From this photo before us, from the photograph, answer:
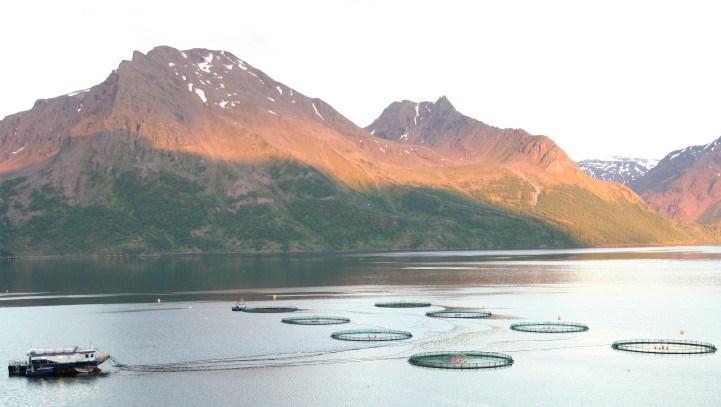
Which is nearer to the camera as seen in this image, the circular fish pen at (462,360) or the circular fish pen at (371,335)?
the circular fish pen at (462,360)

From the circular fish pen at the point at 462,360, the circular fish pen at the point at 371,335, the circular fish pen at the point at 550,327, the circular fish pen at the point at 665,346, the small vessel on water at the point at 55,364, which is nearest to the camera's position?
the small vessel on water at the point at 55,364

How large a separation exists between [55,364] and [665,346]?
367 feet

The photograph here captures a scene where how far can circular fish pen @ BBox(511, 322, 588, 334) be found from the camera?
18512cm

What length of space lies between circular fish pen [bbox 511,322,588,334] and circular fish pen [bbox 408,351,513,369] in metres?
34.9

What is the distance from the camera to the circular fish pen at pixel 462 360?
143500mm

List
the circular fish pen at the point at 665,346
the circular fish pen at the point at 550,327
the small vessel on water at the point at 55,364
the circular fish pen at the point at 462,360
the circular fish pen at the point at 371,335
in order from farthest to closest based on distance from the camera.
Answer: the circular fish pen at the point at 550,327, the circular fish pen at the point at 371,335, the circular fish pen at the point at 665,346, the circular fish pen at the point at 462,360, the small vessel on water at the point at 55,364

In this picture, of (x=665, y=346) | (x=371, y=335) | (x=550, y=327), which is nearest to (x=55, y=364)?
(x=371, y=335)

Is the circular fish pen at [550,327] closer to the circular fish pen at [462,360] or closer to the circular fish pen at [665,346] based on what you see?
the circular fish pen at [665,346]

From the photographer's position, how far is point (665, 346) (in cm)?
16175

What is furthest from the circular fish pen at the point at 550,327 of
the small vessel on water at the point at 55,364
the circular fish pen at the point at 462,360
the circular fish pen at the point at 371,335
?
the small vessel on water at the point at 55,364

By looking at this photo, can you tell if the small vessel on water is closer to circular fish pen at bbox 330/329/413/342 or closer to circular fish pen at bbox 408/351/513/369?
circular fish pen at bbox 330/329/413/342

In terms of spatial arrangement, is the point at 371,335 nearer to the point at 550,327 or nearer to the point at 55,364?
the point at 550,327

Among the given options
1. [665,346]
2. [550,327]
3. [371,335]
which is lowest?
[665,346]

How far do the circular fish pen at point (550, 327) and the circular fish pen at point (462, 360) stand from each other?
34.9 m
